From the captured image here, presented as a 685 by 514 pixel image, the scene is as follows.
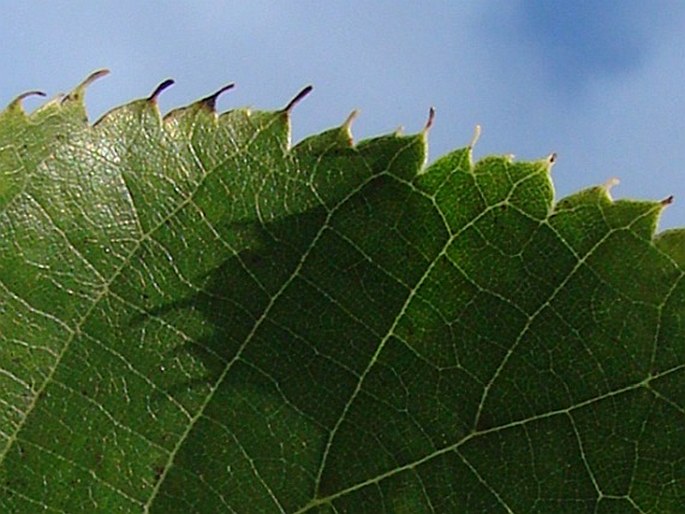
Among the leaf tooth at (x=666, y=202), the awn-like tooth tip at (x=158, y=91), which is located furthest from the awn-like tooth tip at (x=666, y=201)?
the awn-like tooth tip at (x=158, y=91)

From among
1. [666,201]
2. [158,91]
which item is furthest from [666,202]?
[158,91]

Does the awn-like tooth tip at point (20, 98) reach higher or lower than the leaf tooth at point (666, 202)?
lower

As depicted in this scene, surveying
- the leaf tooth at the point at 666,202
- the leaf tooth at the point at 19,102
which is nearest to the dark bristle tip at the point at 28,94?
the leaf tooth at the point at 19,102

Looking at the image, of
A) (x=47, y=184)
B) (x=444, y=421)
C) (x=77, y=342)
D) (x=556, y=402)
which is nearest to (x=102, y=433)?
(x=77, y=342)

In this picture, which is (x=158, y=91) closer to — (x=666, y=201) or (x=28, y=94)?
(x=28, y=94)

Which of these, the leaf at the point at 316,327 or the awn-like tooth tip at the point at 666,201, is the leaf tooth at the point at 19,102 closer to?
the leaf at the point at 316,327

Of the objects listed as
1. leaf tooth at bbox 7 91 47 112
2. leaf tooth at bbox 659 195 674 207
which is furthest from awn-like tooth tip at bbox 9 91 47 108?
leaf tooth at bbox 659 195 674 207

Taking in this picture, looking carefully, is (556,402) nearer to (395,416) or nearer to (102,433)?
(395,416)

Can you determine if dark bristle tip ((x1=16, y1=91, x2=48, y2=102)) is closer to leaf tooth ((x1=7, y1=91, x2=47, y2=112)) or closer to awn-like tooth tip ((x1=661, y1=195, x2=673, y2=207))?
leaf tooth ((x1=7, y1=91, x2=47, y2=112))
